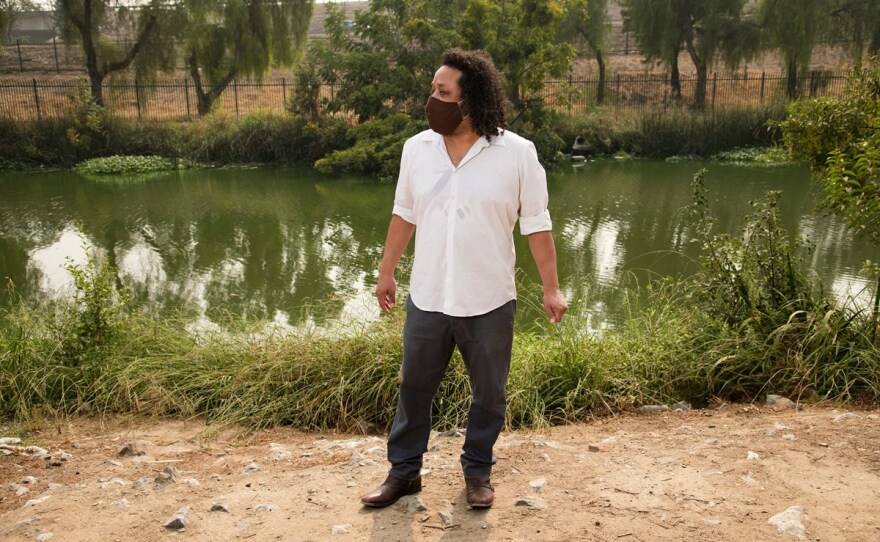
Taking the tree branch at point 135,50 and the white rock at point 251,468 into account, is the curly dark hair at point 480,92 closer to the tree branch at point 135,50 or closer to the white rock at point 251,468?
the white rock at point 251,468

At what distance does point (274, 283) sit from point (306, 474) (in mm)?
5626

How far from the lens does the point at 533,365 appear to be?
4461 millimetres

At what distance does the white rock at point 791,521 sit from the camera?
2.50 metres

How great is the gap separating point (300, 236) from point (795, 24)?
16.9 meters

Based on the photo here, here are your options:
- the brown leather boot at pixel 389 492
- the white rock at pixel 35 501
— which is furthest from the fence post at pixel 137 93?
the brown leather boot at pixel 389 492

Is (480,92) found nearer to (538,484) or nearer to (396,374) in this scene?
(538,484)

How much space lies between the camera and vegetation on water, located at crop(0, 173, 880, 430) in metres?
4.28

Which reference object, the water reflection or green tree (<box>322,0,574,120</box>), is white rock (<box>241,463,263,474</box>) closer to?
the water reflection

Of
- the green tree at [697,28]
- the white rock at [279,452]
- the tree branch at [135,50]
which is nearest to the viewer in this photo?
the white rock at [279,452]

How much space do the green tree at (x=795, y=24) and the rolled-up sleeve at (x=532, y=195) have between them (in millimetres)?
22438

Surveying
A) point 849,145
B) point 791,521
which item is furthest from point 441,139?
point 849,145

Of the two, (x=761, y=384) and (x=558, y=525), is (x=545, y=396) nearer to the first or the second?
(x=761, y=384)

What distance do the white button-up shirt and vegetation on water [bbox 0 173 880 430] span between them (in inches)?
59.5

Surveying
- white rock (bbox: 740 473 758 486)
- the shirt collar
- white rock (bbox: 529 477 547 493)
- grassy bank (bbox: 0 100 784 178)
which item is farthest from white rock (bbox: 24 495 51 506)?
grassy bank (bbox: 0 100 784 178)
